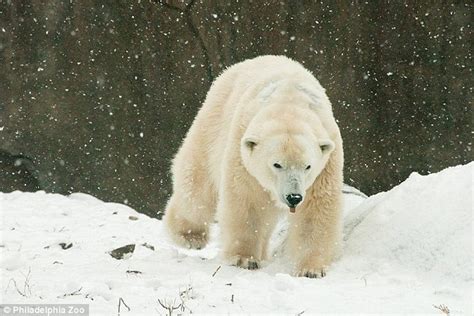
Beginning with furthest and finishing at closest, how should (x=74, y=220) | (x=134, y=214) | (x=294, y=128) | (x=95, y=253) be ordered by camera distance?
(x=134, y=214), (x=74, y=220), (x=95, y=253), (x=294, y=128)

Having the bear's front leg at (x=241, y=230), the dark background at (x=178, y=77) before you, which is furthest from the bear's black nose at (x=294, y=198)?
the dark background at (x=178, y=77)

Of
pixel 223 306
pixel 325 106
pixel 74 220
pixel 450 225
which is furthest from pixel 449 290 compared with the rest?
pixel 74 220

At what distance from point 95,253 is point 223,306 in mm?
2796

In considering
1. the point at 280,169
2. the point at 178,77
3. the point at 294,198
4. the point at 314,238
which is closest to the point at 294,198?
the point at 294,198

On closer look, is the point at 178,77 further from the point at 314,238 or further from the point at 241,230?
the point at 314,238

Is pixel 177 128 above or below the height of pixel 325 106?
above

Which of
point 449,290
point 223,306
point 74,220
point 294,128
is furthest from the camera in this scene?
point 74,220

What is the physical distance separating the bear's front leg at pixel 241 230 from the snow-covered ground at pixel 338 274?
→ 138 millimetres

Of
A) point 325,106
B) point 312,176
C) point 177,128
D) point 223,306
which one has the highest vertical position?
point 177,128

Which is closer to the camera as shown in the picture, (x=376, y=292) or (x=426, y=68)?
(x=376, y=292)

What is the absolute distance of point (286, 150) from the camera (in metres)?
4.37

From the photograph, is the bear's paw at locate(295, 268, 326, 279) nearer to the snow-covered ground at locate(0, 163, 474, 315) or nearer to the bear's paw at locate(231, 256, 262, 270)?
the snow-covered ground at locate(0, 163, 474, 315)

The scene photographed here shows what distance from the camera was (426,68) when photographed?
8.97 meters

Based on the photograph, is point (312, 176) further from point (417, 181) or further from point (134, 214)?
point (134, 214)
